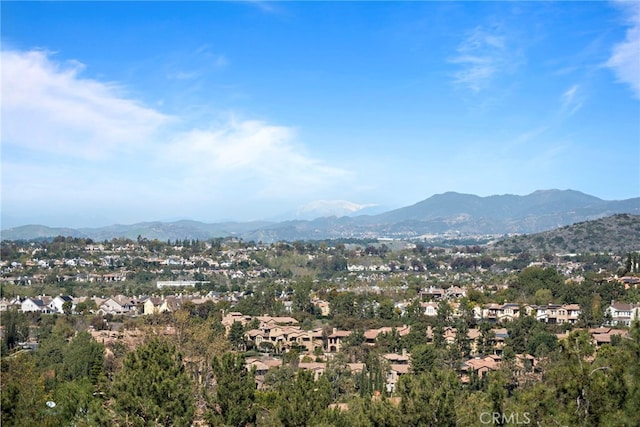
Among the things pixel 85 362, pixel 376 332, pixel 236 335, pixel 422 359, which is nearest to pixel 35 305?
pixel 236 335

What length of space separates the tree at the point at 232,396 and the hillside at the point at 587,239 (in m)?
78.2

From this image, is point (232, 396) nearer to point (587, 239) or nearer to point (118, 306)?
point (118, 306)

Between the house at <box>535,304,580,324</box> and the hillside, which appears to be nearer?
the house at <box>535,304,580,324</box>

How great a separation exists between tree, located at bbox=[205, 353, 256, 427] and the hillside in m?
78.2

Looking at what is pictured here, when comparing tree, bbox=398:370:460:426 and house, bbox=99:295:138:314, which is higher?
tree, bbox=398:370:460:426

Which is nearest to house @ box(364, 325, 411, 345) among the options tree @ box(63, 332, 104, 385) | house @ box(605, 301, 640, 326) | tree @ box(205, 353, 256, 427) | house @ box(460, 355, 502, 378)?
house @ box(460, 355, 502, 378)

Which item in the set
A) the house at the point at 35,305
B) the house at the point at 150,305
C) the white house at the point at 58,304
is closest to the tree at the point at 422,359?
the house at the point at 150,305

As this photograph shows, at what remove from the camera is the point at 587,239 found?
3393 inches

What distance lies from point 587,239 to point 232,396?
8537cm

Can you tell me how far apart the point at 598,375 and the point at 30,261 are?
58.7m

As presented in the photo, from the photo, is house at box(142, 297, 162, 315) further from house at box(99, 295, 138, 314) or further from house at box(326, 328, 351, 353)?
house at box(326, 328, 351, 353)

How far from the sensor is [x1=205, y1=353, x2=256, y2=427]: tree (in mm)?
10086

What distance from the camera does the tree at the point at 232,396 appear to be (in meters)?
10.1

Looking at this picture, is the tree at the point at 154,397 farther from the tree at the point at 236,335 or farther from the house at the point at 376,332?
the house at the point at 376,332
